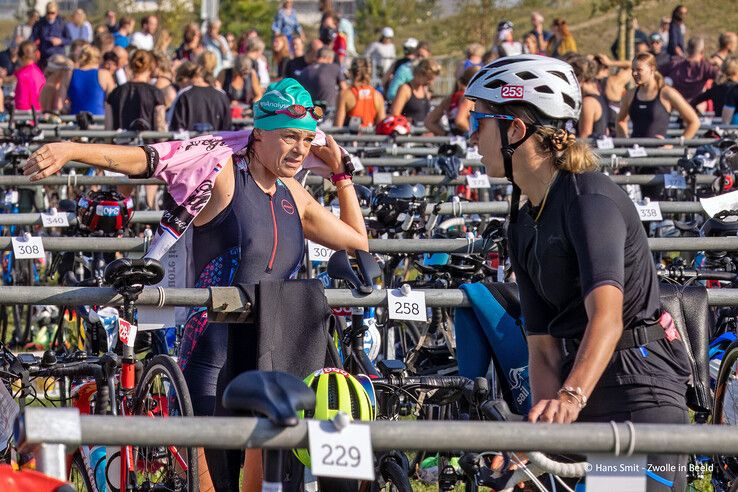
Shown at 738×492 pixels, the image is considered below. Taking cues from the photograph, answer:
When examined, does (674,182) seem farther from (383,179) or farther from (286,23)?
(286,23)

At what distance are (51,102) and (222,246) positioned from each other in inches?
491

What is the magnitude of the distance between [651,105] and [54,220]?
26.2ft

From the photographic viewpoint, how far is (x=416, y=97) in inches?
671

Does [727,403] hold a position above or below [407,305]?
below

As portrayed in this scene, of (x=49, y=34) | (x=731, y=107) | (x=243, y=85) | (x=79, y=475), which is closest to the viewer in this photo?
(x=79, y=475)

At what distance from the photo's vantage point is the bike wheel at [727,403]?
4.84 m

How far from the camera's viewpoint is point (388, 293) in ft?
17.4

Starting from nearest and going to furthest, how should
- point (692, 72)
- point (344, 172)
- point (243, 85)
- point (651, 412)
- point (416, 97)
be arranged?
1. point (651, 412)
2. point (344, 172)
3. point (416, 97)
4. point (243, 85)
5. point (692, 72)

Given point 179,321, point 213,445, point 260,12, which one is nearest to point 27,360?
point 179,321

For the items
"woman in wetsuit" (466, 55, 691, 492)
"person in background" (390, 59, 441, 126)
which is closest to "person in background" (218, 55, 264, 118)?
"person in background" (390, 59, 441, 126)

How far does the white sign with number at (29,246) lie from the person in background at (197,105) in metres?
7.30

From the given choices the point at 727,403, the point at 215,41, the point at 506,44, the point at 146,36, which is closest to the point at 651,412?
the point at 727,403

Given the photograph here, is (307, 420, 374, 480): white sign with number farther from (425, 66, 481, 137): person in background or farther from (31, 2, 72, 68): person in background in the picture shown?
(31, 2, 72, 68): person in background

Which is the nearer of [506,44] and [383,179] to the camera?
[383,179]
